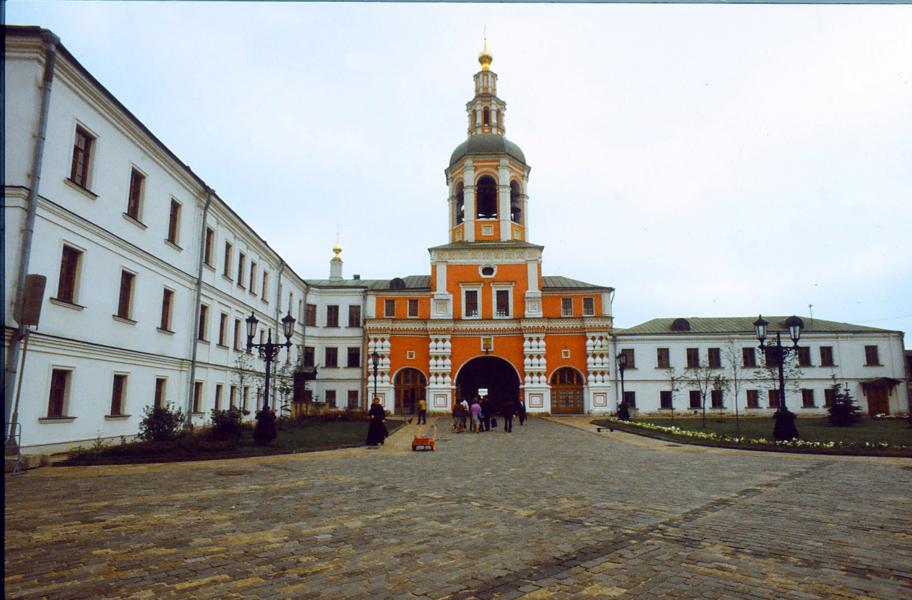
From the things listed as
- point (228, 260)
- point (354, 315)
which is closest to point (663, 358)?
point (354, 315)

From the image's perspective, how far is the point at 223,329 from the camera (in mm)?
26453

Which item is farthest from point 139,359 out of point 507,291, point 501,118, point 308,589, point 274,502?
point 501,118

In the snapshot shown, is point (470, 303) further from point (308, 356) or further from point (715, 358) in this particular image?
point (715, 358)

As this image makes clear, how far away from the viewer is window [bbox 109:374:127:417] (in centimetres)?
1759

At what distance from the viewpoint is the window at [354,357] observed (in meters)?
42.9

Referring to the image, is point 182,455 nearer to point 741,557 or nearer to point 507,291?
point 741,557

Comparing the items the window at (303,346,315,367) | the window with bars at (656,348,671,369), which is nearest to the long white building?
the window at (303,346,315,367)

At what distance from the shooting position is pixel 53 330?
14500 millimetres

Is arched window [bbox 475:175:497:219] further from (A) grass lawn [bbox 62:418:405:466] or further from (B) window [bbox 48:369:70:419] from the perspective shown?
(B) window [bbox 48:369:70:419]

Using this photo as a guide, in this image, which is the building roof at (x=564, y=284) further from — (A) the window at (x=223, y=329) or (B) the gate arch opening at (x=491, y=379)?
(A) the window at (x=223, y=329)

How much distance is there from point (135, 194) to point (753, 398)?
4138cm

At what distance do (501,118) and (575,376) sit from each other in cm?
2277

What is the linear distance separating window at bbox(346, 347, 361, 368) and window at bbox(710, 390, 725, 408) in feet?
86.7

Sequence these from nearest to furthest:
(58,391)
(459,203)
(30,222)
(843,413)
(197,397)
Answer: (30,222), (58,391), (197,397), (843,413), (459,203)
